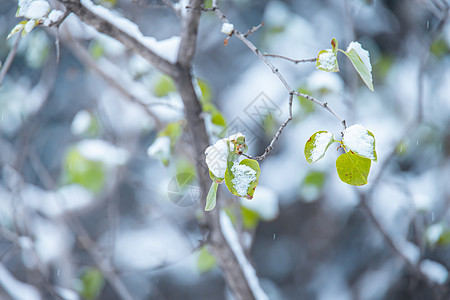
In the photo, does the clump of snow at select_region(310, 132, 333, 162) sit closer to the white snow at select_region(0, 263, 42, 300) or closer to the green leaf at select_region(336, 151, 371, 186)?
the green leaf at select_region(336, 151, 371, 186)

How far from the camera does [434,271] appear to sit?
95cm

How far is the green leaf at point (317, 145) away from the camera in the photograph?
0.35m

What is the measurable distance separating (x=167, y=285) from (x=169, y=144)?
114 centimetres

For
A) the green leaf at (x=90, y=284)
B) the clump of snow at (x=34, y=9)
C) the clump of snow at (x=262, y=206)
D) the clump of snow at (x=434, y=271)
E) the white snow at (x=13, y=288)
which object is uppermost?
the clump of snow at (x=34, y=9)

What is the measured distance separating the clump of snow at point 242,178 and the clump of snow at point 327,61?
12cm

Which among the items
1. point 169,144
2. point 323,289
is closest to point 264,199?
point 169,144

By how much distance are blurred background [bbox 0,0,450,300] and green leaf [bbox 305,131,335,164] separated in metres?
0.53

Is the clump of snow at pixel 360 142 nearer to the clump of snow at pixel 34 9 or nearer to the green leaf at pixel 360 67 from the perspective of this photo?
the green leaf at pixel 360 67

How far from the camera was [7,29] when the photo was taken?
1.28 metres

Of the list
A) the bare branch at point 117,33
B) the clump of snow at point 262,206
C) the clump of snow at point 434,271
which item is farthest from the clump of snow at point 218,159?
the clump of snow at point 434,271

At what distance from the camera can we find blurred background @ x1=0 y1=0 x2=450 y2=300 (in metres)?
1.05

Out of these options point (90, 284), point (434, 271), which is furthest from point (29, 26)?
point (434, 271)

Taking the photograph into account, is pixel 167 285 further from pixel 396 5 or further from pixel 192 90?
pixel 396 5

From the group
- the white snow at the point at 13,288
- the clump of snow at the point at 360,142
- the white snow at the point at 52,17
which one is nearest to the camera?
the clump of snow at the point at 360,142
